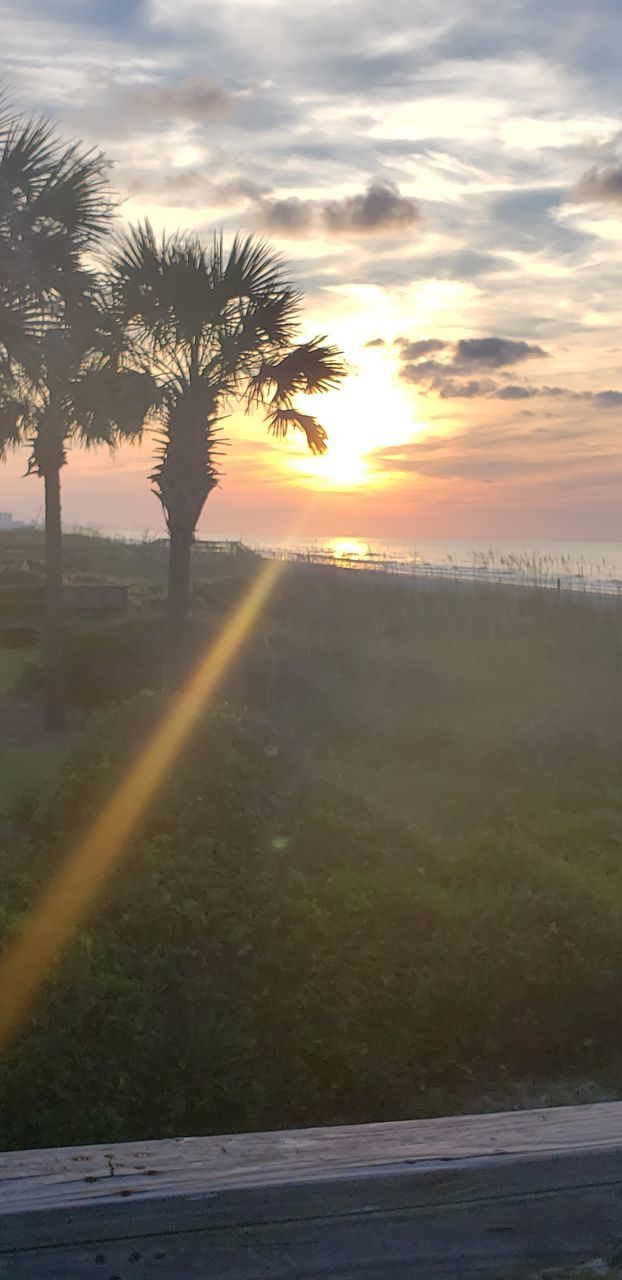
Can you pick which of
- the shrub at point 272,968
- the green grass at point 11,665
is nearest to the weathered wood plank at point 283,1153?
the shrub at point 272,968

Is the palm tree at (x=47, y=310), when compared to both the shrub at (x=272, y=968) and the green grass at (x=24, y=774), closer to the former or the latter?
the green grass at (x=24, y=774)

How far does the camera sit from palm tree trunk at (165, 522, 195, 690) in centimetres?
1438

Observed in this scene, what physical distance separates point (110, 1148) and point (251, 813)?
3.89 meters

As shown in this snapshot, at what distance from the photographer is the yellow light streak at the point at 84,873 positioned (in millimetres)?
4227

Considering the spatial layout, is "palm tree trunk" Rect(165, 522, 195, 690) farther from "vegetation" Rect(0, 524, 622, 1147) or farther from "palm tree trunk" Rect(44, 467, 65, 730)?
"vegetation" Rect(0, 524, 622, 1147)

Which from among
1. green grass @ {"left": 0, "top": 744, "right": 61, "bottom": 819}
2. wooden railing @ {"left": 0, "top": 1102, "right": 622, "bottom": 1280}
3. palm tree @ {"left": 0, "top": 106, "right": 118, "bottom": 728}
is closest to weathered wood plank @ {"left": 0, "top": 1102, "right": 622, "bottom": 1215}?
wooden railing @ {"left": 0, "top": 1102, "right": 622, "bottom": 1280}

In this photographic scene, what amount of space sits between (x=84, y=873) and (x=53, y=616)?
10043mm

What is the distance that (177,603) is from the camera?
14.6m

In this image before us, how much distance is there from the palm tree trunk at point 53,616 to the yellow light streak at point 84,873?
8352 millimetres

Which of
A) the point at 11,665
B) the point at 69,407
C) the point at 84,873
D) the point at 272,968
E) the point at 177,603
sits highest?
the point at 69,407

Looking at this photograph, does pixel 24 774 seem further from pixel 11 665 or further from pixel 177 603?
pixel 11 665

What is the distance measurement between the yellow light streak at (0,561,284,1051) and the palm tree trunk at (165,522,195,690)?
299 inches

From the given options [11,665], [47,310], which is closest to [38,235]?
[47,310]

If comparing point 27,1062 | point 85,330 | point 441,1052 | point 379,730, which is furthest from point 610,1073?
point 85,330
